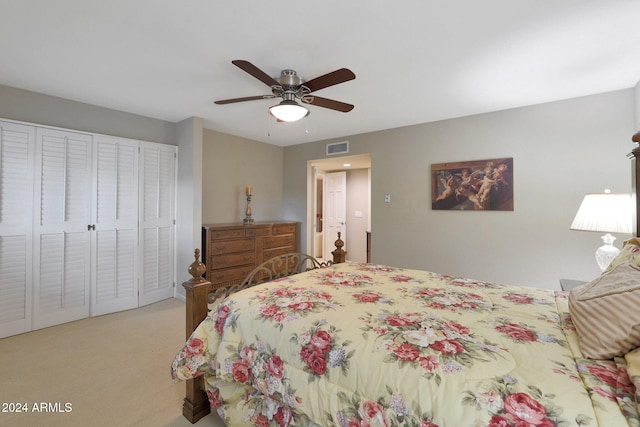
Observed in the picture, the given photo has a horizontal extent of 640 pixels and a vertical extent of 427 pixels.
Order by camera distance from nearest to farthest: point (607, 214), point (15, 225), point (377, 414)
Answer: point (377, 414)
point (607, 214)
point (15, 225)

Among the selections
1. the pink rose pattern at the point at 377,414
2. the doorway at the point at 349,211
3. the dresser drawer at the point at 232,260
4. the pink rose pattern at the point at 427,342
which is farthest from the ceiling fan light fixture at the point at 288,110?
the doorway at the point at 349,211

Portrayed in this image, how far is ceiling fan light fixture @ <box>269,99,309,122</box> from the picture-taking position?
2.21 meters

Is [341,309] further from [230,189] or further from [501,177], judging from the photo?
[230,189]

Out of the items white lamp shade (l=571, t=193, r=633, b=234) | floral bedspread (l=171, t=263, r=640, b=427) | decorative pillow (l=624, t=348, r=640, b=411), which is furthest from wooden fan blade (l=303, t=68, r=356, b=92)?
white lamp shade (l=571, t=193, r=633, b=234)

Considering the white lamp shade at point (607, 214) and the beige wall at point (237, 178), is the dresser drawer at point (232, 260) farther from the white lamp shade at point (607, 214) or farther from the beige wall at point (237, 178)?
the white lamp shade at point (607, 214)

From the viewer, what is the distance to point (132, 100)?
3.15 m

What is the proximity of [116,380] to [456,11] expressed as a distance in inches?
136

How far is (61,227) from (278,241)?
2.78 m

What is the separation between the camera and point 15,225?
2770 mm

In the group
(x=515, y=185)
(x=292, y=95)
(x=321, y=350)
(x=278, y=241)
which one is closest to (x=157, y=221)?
(x=278, y=241)

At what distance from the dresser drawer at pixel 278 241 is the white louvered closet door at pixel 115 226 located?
182cm

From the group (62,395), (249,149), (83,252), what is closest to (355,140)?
(249,149)

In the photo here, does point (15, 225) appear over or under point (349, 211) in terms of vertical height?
under

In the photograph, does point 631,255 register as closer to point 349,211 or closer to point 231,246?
point 231,246
